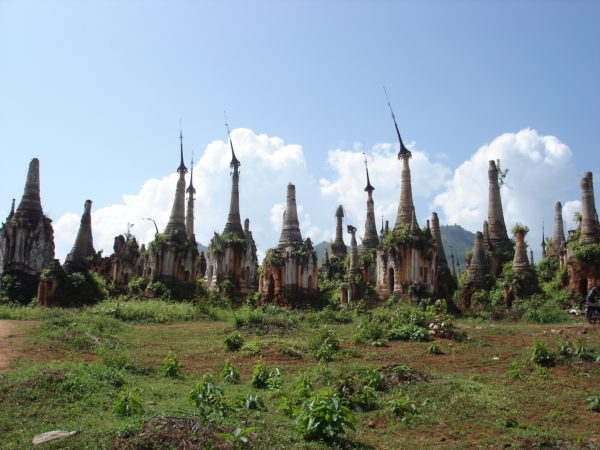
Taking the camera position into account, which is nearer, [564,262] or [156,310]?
[156,310]

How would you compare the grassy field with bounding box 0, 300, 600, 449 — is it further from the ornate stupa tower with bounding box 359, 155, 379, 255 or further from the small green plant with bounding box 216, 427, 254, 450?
the ornate stupa tower with bounding box 359, 155, 379, 255

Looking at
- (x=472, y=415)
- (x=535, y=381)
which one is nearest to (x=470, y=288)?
(x=535, y=381)

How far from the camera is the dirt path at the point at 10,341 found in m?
16.6

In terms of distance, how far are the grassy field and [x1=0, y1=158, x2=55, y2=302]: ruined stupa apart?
13.7 meters

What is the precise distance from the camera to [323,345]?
1862cm

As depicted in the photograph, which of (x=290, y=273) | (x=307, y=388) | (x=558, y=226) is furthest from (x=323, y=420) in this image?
(x=558, y=226)

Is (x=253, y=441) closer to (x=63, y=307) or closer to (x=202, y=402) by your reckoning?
(x=202, y=402)

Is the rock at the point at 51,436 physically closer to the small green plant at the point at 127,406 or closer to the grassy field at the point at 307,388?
the grassy field at the point at 307,388

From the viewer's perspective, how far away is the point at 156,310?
30.4 m

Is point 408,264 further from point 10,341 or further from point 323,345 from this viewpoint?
point 10,341

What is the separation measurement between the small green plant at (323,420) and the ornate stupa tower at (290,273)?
24891 mm

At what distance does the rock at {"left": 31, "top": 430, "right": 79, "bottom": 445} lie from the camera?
940cm

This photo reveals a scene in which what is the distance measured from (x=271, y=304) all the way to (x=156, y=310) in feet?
25.5

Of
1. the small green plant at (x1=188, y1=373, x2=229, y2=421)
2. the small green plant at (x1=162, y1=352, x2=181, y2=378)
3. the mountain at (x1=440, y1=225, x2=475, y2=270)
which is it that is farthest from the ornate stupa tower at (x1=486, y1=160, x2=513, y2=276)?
the mountain at (x1=440, y1=225, x2=475, y2=270)
